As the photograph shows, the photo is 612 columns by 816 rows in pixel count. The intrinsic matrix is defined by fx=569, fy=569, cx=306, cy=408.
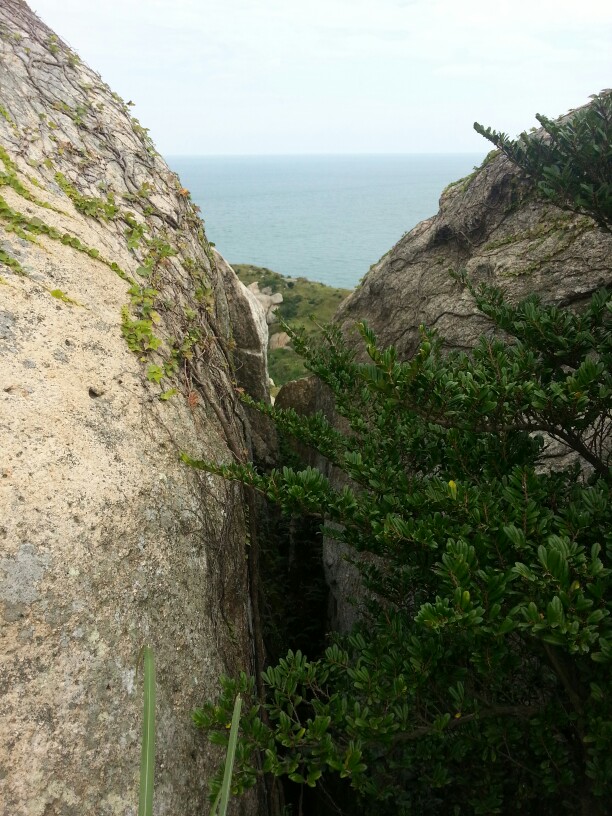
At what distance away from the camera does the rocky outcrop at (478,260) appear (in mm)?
6641

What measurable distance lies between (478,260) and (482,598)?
6256 millimetres

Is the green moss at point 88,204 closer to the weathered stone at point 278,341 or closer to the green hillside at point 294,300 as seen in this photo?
the green hillside at point 294,300

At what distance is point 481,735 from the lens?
3.45 metres

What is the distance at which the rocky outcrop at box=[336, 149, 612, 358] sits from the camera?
21.8 feet

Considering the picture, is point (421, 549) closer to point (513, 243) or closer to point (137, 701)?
point (137, 701)

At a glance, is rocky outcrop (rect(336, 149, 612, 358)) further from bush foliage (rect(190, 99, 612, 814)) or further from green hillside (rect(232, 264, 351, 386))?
green hillside (rect(232, 264, 351, 386))

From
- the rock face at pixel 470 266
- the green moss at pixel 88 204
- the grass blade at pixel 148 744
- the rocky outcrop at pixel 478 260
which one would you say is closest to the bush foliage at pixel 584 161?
the rock face at pixel 470 266

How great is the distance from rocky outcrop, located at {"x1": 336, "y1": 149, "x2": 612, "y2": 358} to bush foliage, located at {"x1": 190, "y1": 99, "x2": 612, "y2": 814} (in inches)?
130

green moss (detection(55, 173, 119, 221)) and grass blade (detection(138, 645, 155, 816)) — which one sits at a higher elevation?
green moss (detection(55, 173, 119, 221))

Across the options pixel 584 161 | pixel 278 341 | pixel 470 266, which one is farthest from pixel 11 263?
pixel 278 341

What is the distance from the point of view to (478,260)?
788 cm

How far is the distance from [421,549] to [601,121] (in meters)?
2.95

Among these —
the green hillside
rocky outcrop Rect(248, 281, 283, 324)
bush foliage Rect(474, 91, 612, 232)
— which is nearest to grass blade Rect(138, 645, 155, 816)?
bush foliage Rect(474, 91, 612, 232)

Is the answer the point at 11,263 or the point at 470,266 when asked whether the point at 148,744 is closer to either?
the point at 11,263
